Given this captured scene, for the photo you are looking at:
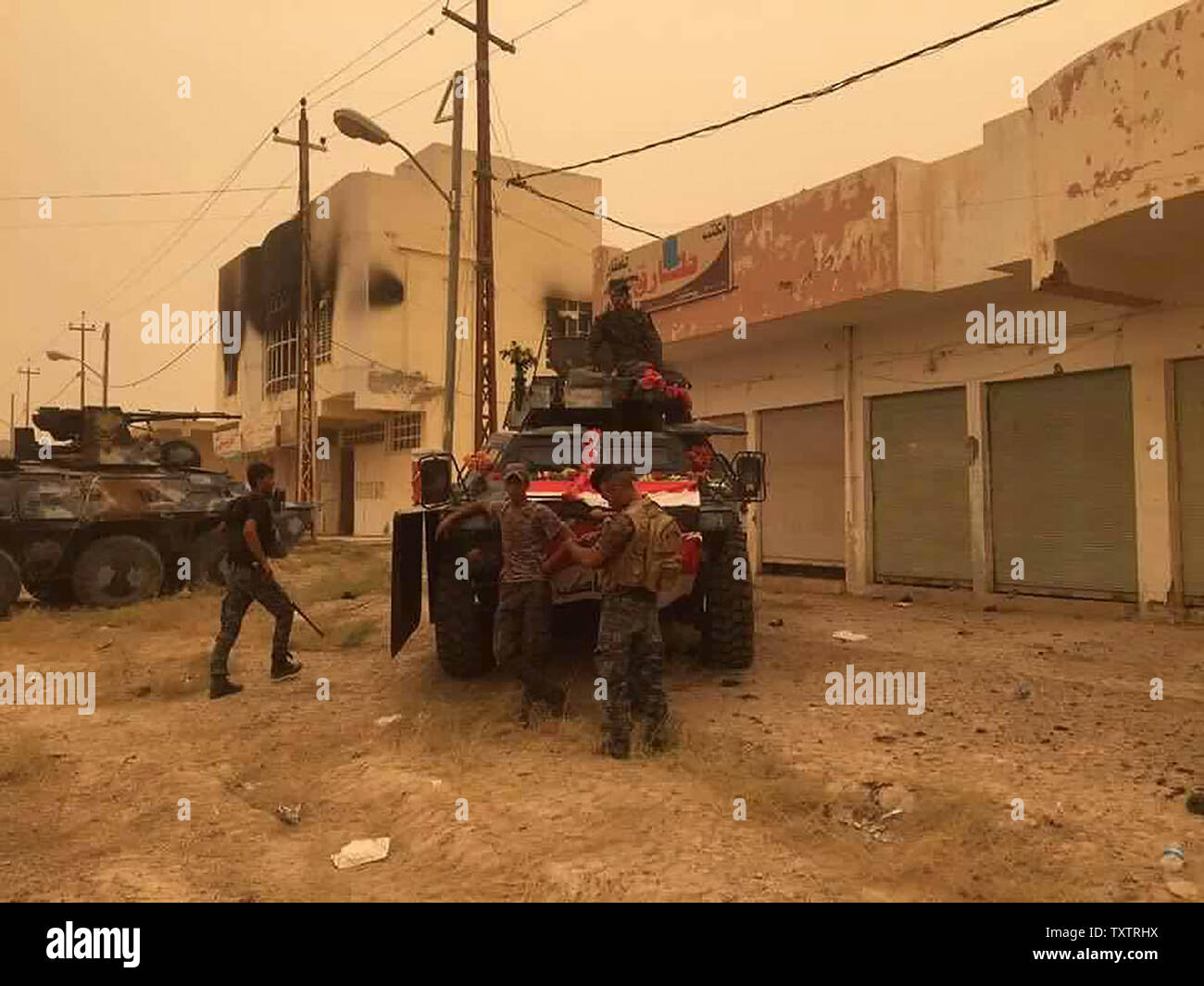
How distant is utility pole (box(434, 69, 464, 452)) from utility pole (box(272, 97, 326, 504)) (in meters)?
6.57

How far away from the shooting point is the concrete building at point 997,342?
8.32 metres

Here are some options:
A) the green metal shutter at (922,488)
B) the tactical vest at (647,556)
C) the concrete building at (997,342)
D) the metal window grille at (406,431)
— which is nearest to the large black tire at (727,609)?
the tactical vest at (647,556)

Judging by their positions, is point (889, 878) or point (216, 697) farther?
point (216, 697)

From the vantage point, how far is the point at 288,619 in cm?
736

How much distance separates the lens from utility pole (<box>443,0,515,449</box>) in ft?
48.2

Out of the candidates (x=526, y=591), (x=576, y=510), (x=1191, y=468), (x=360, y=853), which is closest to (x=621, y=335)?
(x=576, y=510)

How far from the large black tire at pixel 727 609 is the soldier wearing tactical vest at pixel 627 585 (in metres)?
1.57

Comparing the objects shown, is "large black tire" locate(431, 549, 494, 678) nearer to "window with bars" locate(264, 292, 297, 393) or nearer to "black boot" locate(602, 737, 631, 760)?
"black boot" locate(602, 737, 631, 760)

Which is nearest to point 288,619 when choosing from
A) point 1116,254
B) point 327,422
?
point 1116,254

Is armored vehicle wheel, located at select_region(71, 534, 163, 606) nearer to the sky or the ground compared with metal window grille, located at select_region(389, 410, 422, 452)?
nearer to the ground

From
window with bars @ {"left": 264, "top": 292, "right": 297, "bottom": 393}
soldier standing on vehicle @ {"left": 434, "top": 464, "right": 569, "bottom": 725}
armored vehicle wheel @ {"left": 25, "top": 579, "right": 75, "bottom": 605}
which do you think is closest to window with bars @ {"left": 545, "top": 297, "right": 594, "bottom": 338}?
window with bars @ {"left": 264, "top": 292, "right": 297, "bottom": 393}

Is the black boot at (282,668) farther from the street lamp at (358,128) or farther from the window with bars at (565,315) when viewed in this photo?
the window with bars at (565,315)
